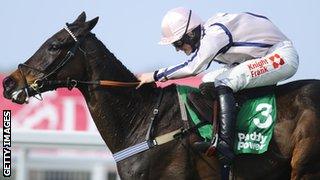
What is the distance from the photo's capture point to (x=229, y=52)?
7070mm

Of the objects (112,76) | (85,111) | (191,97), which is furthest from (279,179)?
(85,111)

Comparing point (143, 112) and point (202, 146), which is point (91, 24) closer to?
point (143, 112)

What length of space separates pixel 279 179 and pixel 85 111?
10.1 m

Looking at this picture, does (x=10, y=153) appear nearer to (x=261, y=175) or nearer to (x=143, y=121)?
(x=143, y=121)

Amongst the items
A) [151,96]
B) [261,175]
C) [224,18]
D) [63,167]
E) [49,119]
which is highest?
[224,18]

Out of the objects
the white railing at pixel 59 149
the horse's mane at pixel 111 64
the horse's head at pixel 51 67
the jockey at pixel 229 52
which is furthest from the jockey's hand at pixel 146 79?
the white railing at pixel 59 149

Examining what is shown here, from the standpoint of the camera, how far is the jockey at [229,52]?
6.91 m

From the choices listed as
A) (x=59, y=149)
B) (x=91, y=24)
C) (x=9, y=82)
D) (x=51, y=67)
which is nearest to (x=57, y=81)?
(x=51, y=67)

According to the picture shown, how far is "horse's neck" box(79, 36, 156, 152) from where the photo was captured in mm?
7184

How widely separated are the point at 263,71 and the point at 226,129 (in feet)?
1.79

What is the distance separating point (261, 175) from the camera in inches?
277

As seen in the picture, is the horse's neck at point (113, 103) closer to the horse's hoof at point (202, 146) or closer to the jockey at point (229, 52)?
the jockey at point (229, 52)

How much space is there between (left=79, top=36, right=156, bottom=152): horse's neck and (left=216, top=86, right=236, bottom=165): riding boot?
A: 623 millimetres

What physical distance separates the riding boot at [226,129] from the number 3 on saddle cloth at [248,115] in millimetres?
111
